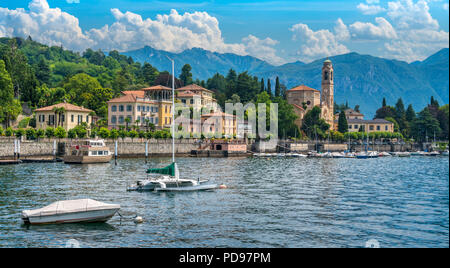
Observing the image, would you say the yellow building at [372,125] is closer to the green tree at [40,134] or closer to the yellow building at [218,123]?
the yellow building at [218,123]

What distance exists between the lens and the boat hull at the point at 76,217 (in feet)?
80.9

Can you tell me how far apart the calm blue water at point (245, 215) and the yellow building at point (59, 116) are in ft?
144

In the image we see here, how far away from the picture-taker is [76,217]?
25.1 metres

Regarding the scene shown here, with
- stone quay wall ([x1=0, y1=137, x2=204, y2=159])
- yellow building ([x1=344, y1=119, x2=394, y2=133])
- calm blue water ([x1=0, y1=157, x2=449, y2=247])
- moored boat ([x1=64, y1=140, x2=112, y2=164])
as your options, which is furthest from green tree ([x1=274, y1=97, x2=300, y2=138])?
calm blue water ([x1=0, y1=157, x2=449, y2=247])

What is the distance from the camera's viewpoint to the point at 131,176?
50.6m

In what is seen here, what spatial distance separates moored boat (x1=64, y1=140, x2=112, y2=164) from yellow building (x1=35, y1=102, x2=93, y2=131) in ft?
66.7

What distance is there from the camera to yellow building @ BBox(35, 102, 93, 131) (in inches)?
3563

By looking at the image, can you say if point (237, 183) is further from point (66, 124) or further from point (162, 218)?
point (66, 124)

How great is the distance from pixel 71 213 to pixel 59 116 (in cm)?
7051

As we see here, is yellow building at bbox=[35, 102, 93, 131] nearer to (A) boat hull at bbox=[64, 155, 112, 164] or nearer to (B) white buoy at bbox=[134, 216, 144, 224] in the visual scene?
(A) boat hull at bbox=[64, 155, 112, 164]

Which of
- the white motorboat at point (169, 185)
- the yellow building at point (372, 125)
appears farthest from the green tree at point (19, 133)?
the yellow building at point (372, 125)

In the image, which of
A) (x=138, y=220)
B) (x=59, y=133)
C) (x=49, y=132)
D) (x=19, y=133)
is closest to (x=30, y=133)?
(x=19, y=133)
